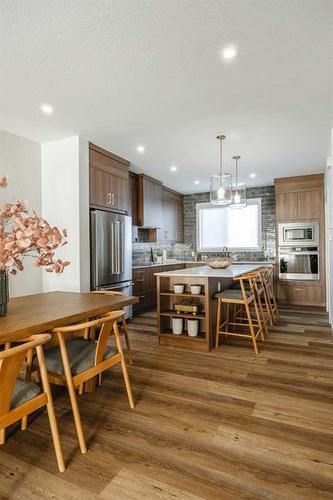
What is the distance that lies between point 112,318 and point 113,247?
256 centimetres

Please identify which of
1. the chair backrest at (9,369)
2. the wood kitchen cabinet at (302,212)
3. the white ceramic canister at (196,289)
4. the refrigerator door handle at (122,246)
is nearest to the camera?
the chair backrest at (9,369)

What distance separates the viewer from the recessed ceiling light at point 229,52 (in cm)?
216

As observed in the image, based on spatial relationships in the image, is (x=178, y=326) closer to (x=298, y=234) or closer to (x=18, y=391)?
(x=18, y=391)

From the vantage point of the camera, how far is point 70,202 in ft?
12.8

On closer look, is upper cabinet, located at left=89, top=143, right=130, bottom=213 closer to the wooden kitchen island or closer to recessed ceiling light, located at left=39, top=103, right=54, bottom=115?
recessed ceiling light, located at left=39, top=103, right=54, bottom=115

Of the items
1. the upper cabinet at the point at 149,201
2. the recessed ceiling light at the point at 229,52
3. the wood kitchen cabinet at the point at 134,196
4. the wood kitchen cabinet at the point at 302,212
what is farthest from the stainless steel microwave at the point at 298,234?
the recessed ceiling light at the point at 229,52

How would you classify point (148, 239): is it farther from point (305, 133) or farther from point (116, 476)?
point (116, 476)

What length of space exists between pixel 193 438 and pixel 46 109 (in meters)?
3.22

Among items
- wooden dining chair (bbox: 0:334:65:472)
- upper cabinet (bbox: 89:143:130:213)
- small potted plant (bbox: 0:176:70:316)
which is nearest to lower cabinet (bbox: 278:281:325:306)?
upper cabinet (bbox: 89:143:130:213)

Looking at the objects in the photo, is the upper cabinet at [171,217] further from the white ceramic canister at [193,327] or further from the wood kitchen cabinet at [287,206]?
the white ceramic canister at [193,327]

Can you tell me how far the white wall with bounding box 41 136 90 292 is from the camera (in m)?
3.86

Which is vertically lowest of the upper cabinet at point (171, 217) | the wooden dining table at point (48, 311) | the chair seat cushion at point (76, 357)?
the chair seat cushion at point (76, 357)

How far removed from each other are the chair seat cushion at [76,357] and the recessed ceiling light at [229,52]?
232 cm

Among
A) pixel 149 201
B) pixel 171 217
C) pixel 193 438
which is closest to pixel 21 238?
pixel 193 438
